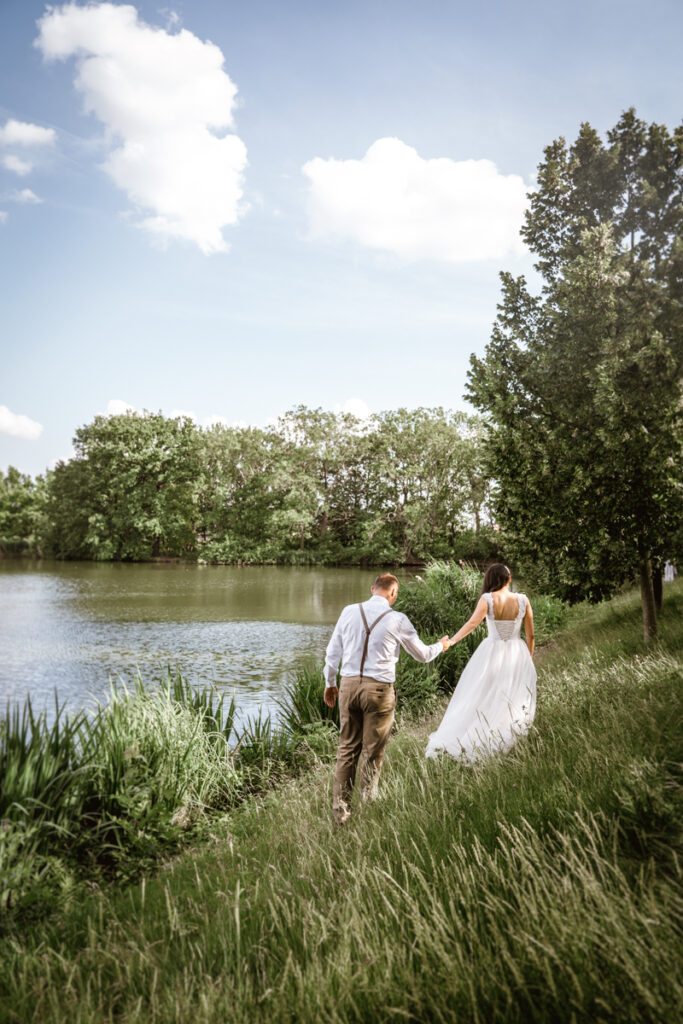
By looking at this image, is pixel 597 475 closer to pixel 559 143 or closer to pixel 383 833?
pixel 559 143

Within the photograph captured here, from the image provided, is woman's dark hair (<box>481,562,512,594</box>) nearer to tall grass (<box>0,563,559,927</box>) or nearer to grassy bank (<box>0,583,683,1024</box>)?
grassy bank (<box>0,583,683,1024</box>)

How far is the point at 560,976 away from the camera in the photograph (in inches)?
84.5

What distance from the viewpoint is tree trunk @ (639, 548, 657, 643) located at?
10.2 meters

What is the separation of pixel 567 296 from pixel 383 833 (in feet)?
30.2

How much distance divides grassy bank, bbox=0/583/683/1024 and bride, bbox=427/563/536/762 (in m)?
0.38

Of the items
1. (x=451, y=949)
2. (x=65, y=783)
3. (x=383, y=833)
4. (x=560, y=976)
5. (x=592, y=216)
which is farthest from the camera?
(x=592, y=216)

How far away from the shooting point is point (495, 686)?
652 centimetres

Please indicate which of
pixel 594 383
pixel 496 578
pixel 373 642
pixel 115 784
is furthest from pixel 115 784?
pixel 594 383

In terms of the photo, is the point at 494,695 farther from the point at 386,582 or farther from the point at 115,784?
the point at 115,784

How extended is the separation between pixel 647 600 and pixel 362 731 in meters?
6.98

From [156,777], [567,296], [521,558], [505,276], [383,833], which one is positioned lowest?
[156,777]

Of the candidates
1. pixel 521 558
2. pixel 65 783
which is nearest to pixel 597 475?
pixel 521 558

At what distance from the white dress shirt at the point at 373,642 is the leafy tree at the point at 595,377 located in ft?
17.6

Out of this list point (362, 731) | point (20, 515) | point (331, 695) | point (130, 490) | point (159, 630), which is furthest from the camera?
point (20, 515)
